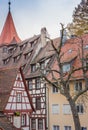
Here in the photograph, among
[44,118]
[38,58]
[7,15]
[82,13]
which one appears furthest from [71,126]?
[7,15]

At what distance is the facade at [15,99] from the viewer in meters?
36.5

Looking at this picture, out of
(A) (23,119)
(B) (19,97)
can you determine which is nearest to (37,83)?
(B) (19,97)

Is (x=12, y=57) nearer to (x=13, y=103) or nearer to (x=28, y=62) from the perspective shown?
(x=28, y=62)

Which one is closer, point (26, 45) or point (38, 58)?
point (38, 58)

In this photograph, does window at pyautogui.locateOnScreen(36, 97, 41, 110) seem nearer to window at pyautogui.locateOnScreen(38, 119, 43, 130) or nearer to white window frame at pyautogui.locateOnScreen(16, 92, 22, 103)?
window at pyautogui.locateOnScreen(38, 119, 43, 130)

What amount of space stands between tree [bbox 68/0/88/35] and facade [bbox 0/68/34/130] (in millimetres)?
14885

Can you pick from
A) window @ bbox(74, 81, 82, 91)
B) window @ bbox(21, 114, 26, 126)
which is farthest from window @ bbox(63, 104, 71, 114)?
window @ bbox(21, 114, 26, 126)

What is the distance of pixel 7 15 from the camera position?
225ft

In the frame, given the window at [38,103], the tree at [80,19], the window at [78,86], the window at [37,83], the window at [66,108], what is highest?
the tree at [80,19]

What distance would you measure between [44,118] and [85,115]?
670 centimetres

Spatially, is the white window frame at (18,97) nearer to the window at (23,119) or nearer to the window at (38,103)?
the window at (23,119)

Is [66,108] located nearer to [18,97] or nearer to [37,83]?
[18,97]

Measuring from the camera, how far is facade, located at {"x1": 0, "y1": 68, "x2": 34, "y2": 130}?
36500mm

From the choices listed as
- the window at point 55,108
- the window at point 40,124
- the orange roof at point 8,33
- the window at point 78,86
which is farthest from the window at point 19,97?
the orange roof at point 8,33
